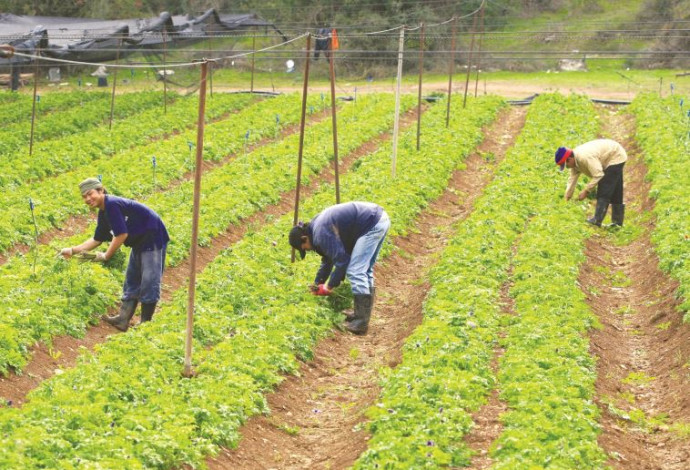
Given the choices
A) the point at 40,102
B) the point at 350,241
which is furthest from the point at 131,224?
the point at 40,102

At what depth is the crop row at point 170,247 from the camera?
39.7 feet

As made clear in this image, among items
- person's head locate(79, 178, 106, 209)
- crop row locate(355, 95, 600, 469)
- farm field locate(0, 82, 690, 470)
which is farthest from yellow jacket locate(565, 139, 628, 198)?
person's head locate(79, 178, 106, 209)

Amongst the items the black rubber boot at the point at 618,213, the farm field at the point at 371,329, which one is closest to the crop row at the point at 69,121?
the farm field at the point at 371,329

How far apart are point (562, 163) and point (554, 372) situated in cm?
794

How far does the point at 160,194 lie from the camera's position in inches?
777

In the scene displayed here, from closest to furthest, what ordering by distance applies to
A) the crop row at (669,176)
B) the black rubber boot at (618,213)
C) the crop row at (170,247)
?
1. the crop row at (170,247)
2. the crop row at (669,176)
3. the black rubber boot at (618,213)

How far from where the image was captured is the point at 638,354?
42.1ft

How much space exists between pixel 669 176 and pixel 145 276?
476 inches

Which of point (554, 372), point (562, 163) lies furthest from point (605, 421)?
point (562, 163)

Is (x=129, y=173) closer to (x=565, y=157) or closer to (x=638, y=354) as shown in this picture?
(x=565, y=157)

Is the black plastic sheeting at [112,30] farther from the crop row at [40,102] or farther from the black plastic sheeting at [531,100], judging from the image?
the black plastic sheeting at [531,100]

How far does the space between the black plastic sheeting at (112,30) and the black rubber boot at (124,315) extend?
29125mm

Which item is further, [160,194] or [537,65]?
[537,65]

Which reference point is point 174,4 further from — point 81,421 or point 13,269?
point 81,421
